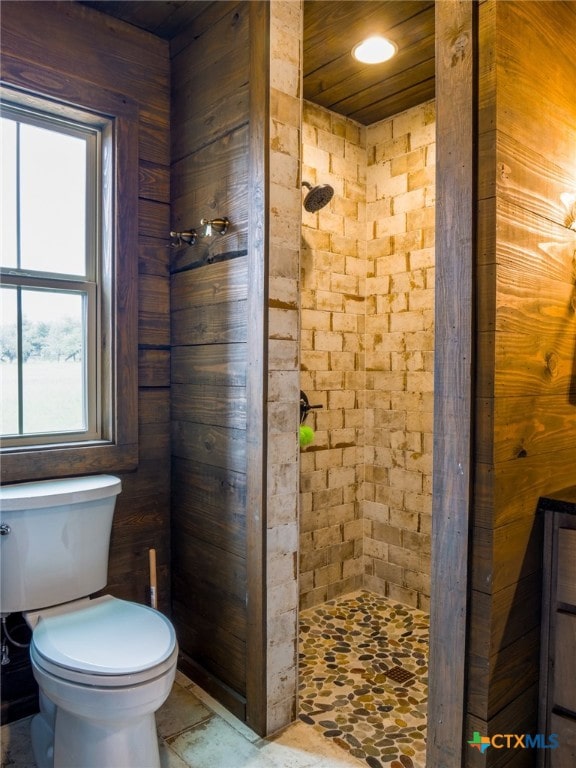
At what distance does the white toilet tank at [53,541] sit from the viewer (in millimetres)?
1702

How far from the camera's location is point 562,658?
4.47ft

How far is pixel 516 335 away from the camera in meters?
1.31

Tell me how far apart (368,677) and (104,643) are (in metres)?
1.18

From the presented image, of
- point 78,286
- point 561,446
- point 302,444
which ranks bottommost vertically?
point 302,444

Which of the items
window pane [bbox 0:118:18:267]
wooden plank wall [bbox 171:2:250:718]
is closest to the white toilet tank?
wooden plank wall [bbox 171:2:250:718]

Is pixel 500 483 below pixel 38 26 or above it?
below

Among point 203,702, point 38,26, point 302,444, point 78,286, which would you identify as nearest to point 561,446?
point 302,444

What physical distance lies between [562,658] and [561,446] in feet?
1.81

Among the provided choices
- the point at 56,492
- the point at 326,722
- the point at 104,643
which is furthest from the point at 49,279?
the point at 326,722

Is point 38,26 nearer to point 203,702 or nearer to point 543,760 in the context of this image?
point 203,702

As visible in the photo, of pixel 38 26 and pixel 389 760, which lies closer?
pixel 389 760

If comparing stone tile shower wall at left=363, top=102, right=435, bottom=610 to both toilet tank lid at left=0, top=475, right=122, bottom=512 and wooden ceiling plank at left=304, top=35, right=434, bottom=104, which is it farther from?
toilet tank lid at left=0, top=475, right=122, bottom=512

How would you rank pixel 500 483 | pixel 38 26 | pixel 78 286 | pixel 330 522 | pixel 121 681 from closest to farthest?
pixel 500 483 < pixel 121 681 < pixel 38 26 < pixel 78 286 < pixel 330 522

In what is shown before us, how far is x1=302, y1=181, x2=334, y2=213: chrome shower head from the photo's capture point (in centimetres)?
234
